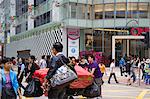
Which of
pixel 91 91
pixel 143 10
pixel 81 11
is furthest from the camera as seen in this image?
pixel 81 11

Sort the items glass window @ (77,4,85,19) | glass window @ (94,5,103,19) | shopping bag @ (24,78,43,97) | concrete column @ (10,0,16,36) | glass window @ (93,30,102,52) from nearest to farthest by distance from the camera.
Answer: shopping bag @ (24,78,43,97), glass window @ (77,4,85,19), glass window @ (94,5,103,19), glass window @ (93,30,102,52), concrete column @ (10,0,16,36)

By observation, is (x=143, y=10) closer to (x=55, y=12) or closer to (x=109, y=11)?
(x=109, y=11)

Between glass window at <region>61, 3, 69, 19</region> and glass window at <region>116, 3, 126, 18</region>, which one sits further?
glass window at <region>116, 3, 126, 18</region>

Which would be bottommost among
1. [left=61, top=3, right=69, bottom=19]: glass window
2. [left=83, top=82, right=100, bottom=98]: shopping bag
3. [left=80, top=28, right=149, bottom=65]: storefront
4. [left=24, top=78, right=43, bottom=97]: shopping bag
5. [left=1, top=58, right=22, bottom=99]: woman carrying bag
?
[left=83, top=82, right=100, bottom=98]: shopping bag

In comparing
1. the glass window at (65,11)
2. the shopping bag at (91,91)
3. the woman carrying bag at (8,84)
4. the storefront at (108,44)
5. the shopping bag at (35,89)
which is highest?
the glass window at (65,11)

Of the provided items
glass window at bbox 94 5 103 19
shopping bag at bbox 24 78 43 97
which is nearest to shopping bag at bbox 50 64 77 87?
shopping bag at bbox 24 78 43 97

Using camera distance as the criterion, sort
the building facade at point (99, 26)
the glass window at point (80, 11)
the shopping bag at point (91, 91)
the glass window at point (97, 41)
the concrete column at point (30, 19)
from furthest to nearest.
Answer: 1. the concrete column at point (30, 19)
2. the glass window at point (97, 41)
3. the glass window at point (80, 11)
4. the building facade at point (99, 26)
5. the shopping bag at point (91, 91)

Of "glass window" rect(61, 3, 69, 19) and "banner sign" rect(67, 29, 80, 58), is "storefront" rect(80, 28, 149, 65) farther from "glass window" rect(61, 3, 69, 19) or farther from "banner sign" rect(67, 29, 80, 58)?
"glass window" rect(61, 3, 69, 19)

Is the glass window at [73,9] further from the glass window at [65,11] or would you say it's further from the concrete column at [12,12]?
the concrete column at [12,12]

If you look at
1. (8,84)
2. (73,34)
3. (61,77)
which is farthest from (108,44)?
(61,77)

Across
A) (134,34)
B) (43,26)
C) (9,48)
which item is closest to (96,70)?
(134,34)

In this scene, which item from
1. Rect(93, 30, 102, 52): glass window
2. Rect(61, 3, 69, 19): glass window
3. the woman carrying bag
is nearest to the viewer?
the woman carrying bag

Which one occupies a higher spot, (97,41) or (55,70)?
(97,41)

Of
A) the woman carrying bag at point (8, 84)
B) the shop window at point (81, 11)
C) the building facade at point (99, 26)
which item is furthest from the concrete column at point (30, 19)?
the woman carrying bag at point (8, 84)
